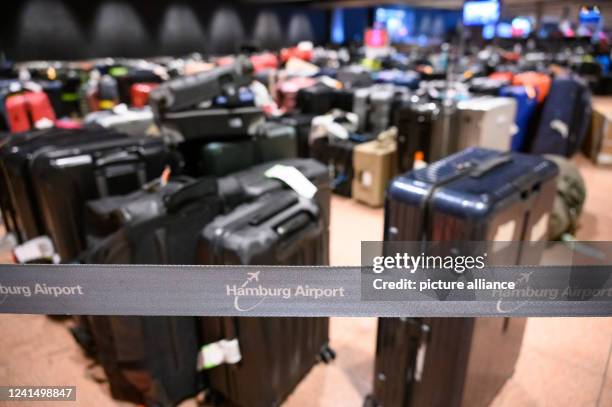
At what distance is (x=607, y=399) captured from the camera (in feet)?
3.62

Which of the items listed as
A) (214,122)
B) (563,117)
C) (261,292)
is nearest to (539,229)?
(261,292)

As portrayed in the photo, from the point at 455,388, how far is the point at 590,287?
2.34ft

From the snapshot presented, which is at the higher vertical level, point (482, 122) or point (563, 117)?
point (482, 122)

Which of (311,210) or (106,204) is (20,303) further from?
(311,210)

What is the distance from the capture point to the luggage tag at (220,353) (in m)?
1.51

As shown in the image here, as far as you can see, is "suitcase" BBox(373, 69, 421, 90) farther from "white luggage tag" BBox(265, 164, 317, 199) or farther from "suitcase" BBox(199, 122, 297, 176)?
"white luggage tag" BBox(265, 164, 317, 199)

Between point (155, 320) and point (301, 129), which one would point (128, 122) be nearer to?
point (155, 320)

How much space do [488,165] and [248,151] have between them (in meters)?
1.25

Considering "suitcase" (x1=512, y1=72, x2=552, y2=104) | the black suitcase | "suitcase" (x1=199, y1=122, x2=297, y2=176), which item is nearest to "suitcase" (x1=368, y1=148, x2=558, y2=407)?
"suitcase" (x1=199, y1=122, x2=297, y2=176)

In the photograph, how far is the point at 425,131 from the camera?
363 cm

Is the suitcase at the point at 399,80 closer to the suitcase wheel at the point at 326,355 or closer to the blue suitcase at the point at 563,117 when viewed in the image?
the blue suitcase at the point at 563,117

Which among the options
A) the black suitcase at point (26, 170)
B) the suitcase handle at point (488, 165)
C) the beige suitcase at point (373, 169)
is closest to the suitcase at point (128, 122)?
the black suitcase at point (26, 170)

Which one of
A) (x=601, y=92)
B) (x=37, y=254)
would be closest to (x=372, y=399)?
(x=37, y=254)

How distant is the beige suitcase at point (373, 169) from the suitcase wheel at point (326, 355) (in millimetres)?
1870
